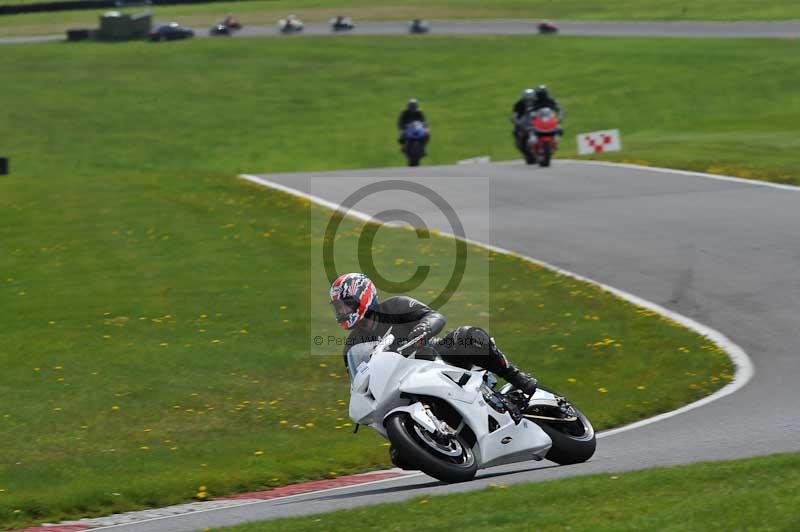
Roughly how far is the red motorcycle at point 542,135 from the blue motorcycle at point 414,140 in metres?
4.57

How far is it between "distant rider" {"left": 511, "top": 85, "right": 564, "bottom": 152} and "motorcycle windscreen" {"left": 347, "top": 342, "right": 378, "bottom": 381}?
21.7m

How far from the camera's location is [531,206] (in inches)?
992

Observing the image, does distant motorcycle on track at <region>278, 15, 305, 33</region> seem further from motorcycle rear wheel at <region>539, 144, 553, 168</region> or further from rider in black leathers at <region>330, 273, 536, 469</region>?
rider in black leathers at <region>330, 273, 536, 469</region>

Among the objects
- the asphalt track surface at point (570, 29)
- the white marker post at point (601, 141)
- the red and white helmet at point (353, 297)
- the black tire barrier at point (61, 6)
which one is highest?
the black tire barrier at point (61, 6)

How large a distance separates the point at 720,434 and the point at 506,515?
3815 mm

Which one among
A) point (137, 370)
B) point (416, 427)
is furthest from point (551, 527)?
point (137, 370)

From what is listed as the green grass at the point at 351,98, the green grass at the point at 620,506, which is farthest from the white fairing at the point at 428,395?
the green grass at the point at 351,98

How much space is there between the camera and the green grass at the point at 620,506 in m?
7.49

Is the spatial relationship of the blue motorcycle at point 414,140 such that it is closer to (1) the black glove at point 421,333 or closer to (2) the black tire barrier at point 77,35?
(1) the black glove at point 421,333

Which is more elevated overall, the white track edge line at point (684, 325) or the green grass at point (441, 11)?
the green grass at point (441, 11)

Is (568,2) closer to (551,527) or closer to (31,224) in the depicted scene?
(31,224)

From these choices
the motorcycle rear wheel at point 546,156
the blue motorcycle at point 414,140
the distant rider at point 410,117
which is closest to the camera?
the motorcycle rear wheel at point 546,156

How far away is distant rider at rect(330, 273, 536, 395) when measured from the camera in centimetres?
973

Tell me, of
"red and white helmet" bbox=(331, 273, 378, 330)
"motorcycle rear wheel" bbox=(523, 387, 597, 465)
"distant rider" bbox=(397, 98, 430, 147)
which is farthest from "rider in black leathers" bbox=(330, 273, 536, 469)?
"distant rider" bbox=(397, 98, 430, 147)
